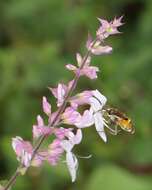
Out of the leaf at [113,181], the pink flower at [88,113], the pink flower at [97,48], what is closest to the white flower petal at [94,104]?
the pink flower at [88,113]

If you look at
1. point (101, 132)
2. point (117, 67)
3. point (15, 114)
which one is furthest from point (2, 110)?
point (101, 132)

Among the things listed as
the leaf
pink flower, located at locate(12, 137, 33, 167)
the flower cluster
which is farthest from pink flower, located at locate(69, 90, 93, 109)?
the leaf

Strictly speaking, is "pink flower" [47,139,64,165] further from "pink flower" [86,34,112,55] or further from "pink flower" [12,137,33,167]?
"pink flower" [86,34,112,55]

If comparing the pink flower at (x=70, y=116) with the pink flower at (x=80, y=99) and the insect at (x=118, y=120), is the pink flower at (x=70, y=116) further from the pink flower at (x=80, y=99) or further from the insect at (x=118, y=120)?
the insect at (x=118, y=120)

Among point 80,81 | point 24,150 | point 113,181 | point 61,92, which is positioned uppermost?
point 80,81

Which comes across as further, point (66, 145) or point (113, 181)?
point (113, 181)

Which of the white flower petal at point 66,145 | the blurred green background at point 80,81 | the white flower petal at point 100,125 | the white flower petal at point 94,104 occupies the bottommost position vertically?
the white flower petal at point 66,145

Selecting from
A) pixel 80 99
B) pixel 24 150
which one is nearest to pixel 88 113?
pixel 80 99

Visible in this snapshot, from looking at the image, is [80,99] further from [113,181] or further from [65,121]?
[113,181]

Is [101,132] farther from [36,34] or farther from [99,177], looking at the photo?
[36,34]
